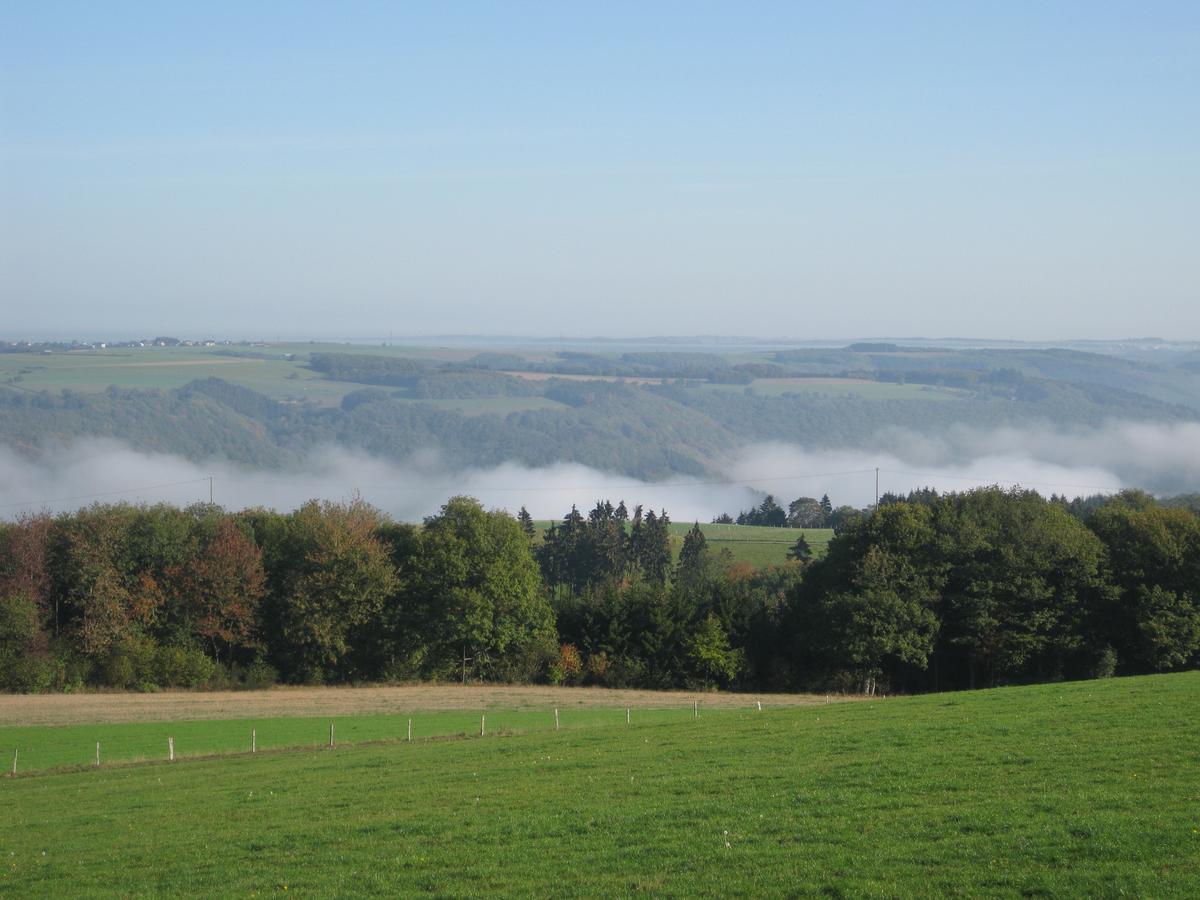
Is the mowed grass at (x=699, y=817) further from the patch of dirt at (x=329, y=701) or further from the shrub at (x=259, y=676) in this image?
the shrub at (x=259, y=676)

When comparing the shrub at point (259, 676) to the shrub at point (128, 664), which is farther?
the shrub at point (259, 676)

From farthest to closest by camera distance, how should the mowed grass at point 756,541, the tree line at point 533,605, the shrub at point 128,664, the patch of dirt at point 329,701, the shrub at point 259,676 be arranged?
1. the mowed grass at point 756,541
2. the shrub at point 259,676
3. the shrub at point 128,664
4. the tree line at point 533,605
5. the patch of dirt at point 329,701

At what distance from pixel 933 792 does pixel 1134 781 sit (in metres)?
3.08

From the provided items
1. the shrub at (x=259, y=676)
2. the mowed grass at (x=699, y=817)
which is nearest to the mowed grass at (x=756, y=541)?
the shrub at (x=259, y=676)

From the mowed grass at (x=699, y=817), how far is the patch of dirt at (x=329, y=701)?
18.9 m

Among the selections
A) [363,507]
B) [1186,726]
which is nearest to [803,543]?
[363,507]

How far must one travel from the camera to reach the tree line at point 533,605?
56156mm

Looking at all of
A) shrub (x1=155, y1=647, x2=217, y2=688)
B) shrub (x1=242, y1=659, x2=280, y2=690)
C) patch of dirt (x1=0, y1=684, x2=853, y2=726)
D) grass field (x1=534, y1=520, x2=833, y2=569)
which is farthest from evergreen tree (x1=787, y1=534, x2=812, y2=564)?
shrub (x1=155, y1=647, x2=217, y2=688)

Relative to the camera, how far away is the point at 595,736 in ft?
107

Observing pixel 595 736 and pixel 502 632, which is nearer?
pixel 595 736

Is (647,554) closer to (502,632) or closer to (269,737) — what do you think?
(502,632)

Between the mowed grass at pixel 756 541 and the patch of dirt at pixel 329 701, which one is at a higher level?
the patch of dirt at pixel 329 701

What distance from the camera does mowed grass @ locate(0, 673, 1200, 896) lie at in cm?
1426

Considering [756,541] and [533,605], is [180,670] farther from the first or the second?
[756,541]
